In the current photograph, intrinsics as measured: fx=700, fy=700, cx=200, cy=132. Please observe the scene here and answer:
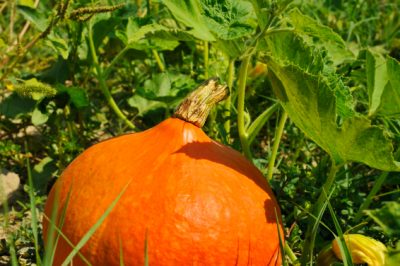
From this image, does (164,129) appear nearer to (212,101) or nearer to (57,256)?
(212,101)

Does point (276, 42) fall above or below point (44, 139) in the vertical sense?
→ above

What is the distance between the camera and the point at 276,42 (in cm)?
207

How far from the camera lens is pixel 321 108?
6.08 ft

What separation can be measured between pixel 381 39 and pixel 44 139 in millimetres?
1904

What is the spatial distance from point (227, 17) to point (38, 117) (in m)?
1.04

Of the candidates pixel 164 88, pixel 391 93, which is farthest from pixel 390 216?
pixel 164 88

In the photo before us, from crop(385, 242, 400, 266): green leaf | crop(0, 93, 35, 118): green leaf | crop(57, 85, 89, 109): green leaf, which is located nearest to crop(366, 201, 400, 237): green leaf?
crop(385, 242, 400, 266): green leaf

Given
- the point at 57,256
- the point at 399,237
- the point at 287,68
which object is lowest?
the point at 399,237

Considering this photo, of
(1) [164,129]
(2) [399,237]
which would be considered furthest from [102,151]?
(2) [399,237]

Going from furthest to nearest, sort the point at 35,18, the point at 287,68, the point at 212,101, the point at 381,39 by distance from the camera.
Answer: the point at 381,39, the point at 35,18, the point at 212,101, the point at 287,68

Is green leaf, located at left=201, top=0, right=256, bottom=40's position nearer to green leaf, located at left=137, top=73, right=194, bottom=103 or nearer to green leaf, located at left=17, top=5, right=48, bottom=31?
green leaf, located at left=137, top=73, right=194, bottom=103

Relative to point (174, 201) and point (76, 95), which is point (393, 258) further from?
point (76, 95)

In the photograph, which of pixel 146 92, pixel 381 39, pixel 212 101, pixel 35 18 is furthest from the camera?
pixel 381 39

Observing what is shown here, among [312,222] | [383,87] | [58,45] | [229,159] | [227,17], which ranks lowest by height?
[312,222]
